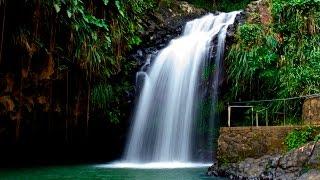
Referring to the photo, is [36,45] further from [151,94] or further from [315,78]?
[315,78]

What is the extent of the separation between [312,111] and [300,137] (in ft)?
3.21

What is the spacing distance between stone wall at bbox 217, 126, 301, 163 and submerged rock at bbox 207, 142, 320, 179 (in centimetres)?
20

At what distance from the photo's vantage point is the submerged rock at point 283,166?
25.2 ft

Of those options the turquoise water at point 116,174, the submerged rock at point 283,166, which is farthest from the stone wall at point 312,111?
the turquoise water at point 116,174

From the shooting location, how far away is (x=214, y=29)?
16.6 m

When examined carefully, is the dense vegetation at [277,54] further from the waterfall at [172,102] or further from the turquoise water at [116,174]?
the turquoise water at [116,174]

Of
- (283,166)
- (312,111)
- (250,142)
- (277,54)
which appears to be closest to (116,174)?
(250,142)

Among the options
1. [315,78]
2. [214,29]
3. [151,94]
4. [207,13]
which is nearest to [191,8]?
[207,13]

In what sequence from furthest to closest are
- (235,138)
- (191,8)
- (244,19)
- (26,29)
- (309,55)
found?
(191,8) → (244,19) → (309,55) → (26,29) → (235,138)

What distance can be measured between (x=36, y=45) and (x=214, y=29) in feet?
25.0

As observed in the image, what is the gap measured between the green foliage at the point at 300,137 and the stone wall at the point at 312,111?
16.9 inches

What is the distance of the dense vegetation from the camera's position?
12.5 meters

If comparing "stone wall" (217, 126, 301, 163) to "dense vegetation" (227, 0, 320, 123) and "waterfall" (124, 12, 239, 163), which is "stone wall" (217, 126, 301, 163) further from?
"waterfall" (124, 12, 239, 163)

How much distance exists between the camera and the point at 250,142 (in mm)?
9359
